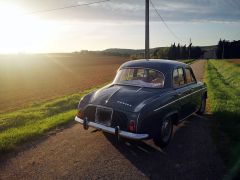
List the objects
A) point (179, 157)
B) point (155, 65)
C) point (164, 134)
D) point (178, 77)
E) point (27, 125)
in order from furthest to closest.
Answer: point (27, 125), point (178, 77), point (155, 65), point (164, 134), point (179, 157)

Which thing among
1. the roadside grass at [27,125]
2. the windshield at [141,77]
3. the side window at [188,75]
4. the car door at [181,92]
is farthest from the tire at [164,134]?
the roadside grass at [27,125]

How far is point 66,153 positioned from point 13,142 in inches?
56.6

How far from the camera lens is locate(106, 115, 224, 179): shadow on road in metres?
4.86

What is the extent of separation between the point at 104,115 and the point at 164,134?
1387 millimetres

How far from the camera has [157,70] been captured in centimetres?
680

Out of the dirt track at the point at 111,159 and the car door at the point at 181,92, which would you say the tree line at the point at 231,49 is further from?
the dirt track at the point at 111,159

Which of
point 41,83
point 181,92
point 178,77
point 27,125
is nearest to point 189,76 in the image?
point 178,77

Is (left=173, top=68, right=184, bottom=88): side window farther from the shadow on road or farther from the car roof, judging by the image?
the shadow on road

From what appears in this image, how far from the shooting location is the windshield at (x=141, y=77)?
262 inches

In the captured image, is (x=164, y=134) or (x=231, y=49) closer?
(x=164, y=134)

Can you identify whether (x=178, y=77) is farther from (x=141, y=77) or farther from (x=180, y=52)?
(x=180, y=52)

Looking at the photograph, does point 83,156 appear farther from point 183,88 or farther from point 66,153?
point 183,88

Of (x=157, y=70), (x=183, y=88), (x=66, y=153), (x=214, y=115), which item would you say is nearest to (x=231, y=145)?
(x=183, y=88)

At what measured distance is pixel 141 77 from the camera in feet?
23.1
